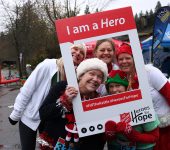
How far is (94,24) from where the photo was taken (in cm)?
Answer: 237

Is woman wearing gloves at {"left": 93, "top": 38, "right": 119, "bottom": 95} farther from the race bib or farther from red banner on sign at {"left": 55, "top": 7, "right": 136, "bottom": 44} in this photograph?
the race bib

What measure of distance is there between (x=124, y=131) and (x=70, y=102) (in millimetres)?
387

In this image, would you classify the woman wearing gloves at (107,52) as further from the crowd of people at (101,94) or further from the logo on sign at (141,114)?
the logo on sign at (141,114)

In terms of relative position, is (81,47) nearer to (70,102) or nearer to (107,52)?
(107,52)

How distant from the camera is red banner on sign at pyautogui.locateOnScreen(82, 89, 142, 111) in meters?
2.32

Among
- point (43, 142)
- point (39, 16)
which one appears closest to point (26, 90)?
point (43, 142)

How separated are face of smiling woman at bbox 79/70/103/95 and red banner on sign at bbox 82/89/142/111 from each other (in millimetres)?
71

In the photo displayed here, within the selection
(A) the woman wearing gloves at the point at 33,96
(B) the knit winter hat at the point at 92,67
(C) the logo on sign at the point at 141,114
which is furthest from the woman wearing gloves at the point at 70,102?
(A) the woman wearing gloves at the point at 33,96

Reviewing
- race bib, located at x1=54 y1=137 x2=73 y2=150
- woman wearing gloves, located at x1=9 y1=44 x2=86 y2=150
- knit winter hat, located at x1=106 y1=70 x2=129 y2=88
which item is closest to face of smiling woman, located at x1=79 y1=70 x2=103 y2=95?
knit winter hat, located at x1=106 y1=70 x2=129 y2=88

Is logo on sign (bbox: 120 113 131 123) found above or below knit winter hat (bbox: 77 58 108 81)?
below

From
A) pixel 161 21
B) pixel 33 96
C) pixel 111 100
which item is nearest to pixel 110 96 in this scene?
pixel 111 100

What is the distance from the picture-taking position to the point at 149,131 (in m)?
2.48

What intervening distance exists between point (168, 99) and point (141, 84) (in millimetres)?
557

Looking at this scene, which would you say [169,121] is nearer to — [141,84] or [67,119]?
[141,84]
